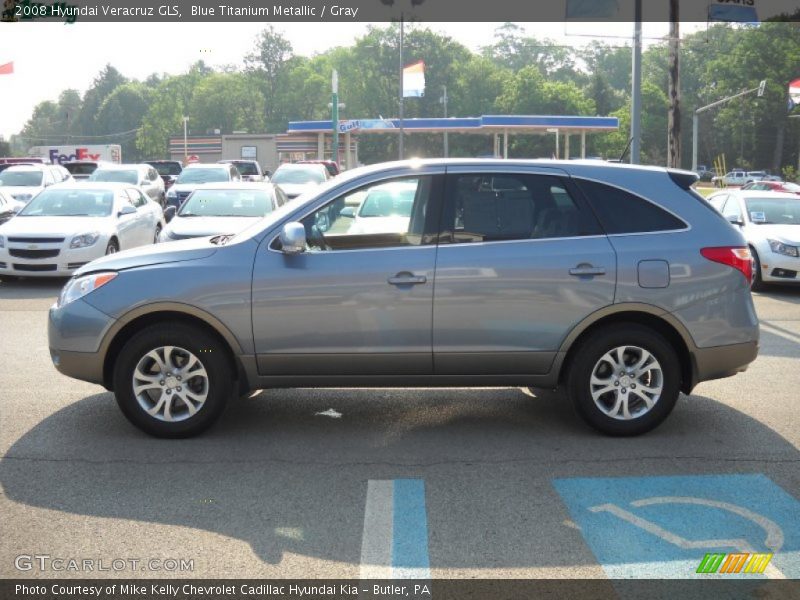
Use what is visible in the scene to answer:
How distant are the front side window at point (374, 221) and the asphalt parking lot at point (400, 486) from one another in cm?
131

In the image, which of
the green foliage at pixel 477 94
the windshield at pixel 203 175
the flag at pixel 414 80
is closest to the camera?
the windshield at pixel 203 175

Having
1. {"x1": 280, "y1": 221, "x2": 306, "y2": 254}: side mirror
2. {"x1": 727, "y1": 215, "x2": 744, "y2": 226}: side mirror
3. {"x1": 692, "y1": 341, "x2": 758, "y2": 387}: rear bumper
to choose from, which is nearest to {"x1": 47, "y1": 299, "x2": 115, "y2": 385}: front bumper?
{"x1": 280, "y1": 221, "x2": 306, "y2": 254}: side mirror

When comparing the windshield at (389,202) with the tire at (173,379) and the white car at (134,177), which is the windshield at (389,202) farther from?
the white car at (134,177)

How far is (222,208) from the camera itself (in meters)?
14.7

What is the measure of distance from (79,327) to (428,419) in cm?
250

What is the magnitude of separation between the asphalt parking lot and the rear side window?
1413 mm

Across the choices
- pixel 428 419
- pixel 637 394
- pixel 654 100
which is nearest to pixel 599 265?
pixel 637 394

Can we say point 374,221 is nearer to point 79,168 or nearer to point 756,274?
A: point 756,274

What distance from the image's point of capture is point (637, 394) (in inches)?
247

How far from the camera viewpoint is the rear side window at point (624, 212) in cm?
635

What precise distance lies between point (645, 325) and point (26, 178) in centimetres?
2316

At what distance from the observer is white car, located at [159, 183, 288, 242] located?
13.7 meters

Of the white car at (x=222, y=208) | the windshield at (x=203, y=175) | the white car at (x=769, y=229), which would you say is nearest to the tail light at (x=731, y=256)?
the white car at (x=769, y=229)

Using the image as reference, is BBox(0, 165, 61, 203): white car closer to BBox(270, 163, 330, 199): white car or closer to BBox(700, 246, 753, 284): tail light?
BBox(270, 163, 330, 199): white car
